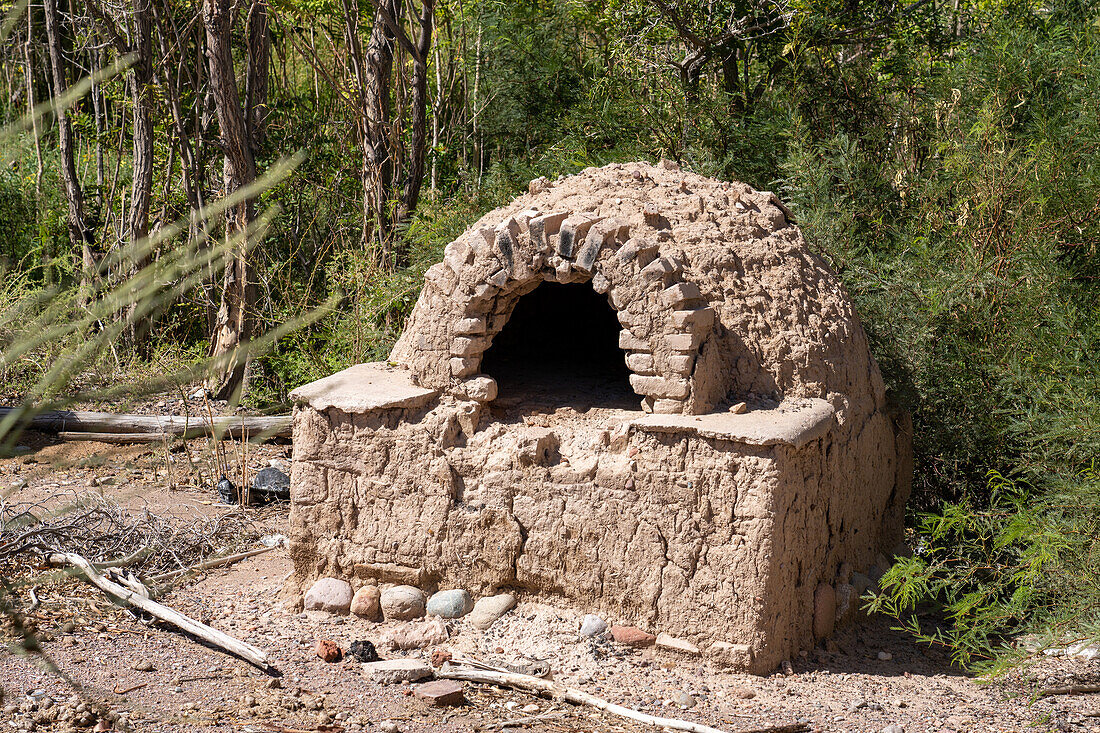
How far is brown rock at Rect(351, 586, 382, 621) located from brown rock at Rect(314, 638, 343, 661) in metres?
0.33

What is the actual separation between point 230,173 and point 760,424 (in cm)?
500

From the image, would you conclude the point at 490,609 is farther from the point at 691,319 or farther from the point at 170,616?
the point at 691,319

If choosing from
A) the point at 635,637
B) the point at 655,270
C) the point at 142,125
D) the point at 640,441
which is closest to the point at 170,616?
the point at 635,637

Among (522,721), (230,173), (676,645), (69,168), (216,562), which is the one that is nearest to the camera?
(522,721)

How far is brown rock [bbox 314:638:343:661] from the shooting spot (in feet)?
14.3

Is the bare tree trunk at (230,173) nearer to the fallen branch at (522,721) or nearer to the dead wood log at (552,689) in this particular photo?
the dead wood log at (552,689)

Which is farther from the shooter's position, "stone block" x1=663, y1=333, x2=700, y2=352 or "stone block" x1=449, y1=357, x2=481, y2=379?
"stone block" x1=449, y1=357, x2=481, y2=379

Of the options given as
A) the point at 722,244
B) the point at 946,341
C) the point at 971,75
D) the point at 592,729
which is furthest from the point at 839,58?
the point at 592,729

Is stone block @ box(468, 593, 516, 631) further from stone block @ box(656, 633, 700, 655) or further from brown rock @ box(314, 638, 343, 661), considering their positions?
stone block @ box(656, 633, 700, 655)

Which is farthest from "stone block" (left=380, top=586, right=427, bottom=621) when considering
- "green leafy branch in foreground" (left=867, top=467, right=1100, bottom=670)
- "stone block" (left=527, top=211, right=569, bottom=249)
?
"green leafy branch in foreground" (left=867, top=467, right=1100, bottom=670)

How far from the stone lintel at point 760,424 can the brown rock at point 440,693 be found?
129 centimetres

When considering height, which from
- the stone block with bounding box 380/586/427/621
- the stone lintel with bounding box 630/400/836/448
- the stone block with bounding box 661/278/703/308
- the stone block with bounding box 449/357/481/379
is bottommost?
the stone block with bounding box 380/586/427/621

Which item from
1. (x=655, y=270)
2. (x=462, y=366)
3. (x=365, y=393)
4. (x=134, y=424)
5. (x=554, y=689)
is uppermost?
(x=655, y=270)

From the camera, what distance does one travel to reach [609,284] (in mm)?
4371
